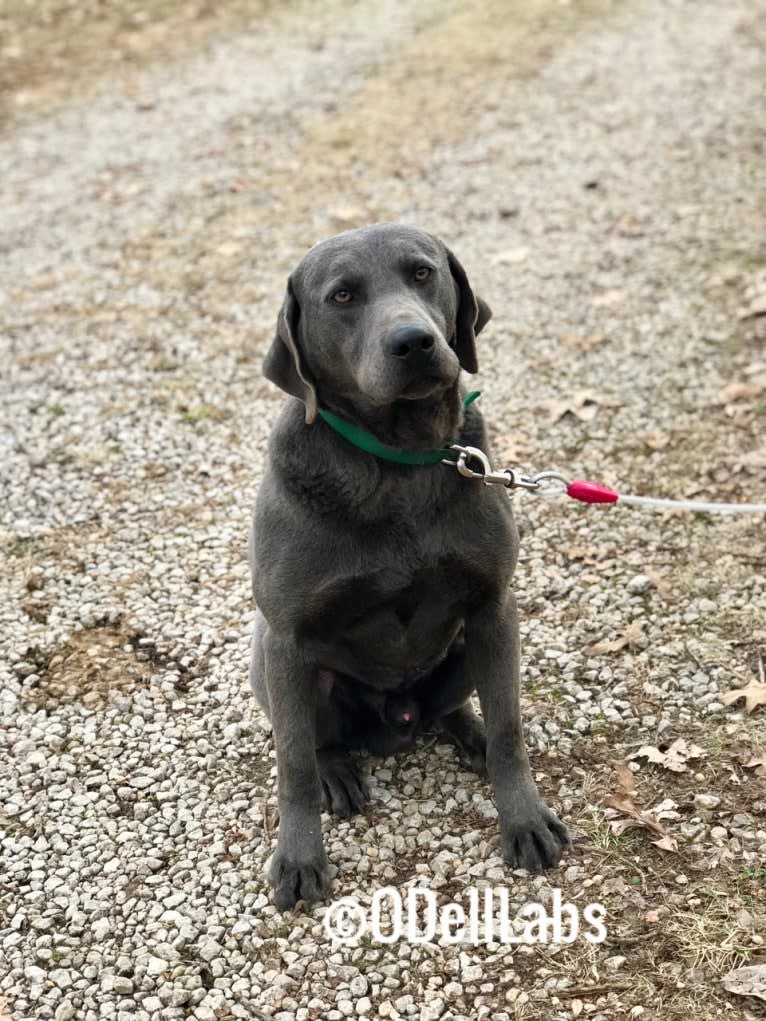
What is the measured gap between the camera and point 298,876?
3588 mm

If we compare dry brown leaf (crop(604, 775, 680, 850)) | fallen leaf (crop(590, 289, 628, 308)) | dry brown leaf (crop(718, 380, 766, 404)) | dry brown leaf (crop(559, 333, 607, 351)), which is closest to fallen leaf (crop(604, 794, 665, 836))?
dry brown leaf (crop(604, 775, 680, 850))

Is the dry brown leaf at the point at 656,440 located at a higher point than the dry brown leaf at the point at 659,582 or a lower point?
lower

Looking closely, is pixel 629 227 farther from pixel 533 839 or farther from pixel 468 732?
pixel 533 839

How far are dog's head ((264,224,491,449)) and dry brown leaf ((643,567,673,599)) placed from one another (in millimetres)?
1661

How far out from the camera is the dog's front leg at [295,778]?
138 inches

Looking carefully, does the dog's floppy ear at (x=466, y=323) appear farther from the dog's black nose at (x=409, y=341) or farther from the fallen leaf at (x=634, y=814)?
the fallen leaf at (x=634, y=814)

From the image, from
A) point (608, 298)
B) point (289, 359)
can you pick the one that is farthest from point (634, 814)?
point (608, 298)

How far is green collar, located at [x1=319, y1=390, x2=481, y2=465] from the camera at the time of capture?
344 centimetres

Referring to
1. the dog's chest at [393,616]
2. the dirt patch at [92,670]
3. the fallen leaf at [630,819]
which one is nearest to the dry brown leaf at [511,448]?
the dirt patch at [92,670]

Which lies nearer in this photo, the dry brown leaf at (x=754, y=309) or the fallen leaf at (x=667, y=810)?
the fallen leaf at (x=667, y=810)

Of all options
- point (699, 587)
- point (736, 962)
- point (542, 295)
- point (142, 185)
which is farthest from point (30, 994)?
point (142, 185)

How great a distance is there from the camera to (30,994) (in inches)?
132

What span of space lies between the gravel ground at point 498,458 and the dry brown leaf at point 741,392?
17 millimetres

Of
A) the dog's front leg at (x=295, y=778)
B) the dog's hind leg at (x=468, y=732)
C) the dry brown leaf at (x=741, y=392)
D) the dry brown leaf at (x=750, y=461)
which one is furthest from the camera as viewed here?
the dry brown leaf at (x=741, y=392)
